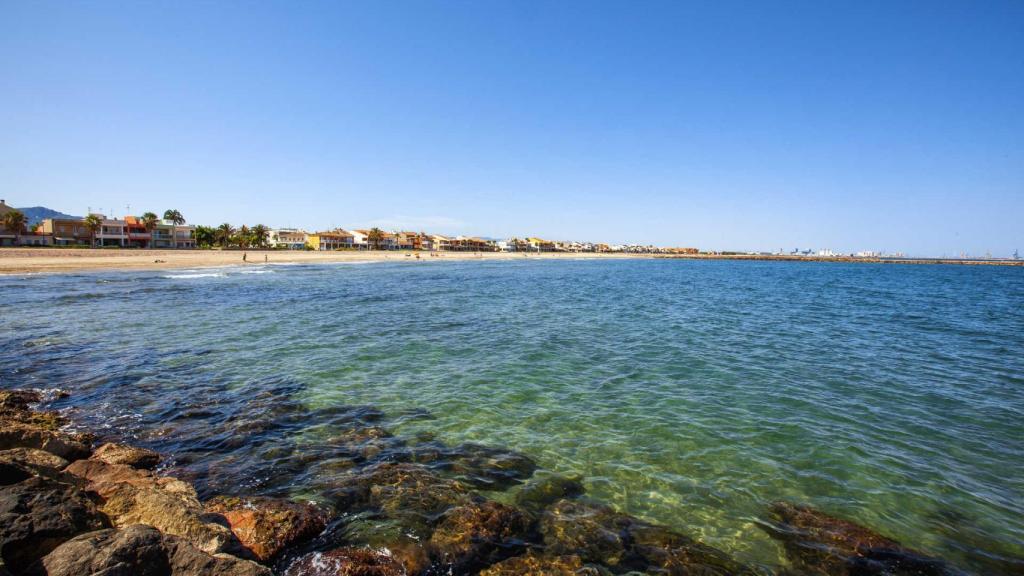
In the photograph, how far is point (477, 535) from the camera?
5.54 metres

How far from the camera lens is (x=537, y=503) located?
6371 millimetres

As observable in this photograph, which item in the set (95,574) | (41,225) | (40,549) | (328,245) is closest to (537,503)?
(95,574)

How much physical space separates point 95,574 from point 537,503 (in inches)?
189

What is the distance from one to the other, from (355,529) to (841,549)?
246 inches

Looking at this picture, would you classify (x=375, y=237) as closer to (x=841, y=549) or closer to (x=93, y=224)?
(x=93, y=224)

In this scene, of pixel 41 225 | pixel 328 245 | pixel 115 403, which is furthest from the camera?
pixel 328 245

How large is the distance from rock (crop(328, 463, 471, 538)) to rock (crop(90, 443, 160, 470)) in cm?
325

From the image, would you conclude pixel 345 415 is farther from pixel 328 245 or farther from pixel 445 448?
pixel 328 245

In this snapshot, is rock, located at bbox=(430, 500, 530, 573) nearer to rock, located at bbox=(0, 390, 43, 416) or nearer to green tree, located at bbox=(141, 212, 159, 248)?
rock, located at bbox=(0, 390, 43, 416)

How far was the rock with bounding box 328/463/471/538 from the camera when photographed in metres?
5.94

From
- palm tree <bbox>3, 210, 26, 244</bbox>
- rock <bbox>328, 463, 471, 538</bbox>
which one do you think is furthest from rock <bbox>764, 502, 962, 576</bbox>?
palm tree <bbox>3, 210, 26, 244</bbox>

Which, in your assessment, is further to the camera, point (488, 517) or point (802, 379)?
point (802, 379)

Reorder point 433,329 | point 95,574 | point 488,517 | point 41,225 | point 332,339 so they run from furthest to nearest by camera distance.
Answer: point 41,225
point 433,329
point 332,339
point 488,517
point 95,574

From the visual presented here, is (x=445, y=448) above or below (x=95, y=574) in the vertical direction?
below
